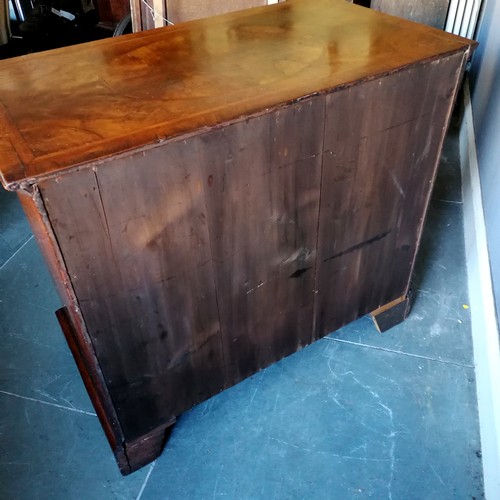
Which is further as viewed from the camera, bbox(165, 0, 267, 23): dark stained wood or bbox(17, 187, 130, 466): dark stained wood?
bbox(165, 0, 267, 23): dark stained wood

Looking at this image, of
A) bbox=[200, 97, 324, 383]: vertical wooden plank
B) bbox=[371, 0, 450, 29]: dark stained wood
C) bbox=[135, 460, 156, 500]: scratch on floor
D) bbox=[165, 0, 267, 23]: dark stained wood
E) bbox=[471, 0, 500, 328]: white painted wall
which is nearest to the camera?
bbox=[200, 97, 324, 383]: vertical wooden plank

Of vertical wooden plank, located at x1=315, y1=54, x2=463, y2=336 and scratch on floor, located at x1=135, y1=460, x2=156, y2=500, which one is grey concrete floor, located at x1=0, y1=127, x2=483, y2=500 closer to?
scratch on floor, located at x1=135, y1=460, x2=156, y2=500

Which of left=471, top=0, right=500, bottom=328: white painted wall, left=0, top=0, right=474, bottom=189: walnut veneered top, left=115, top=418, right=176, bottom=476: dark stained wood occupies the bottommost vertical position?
left=115, top=418, right=176, bottom=476: dark stained wood

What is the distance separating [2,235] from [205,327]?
3.57 feet

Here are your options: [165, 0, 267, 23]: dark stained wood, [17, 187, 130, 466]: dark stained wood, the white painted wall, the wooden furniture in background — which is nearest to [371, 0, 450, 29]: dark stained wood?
the white painted wall

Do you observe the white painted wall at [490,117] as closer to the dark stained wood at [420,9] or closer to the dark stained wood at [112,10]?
the dark stained wood at [420,9]

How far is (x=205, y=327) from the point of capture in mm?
1033

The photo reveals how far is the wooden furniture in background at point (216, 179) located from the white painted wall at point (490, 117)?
305mm

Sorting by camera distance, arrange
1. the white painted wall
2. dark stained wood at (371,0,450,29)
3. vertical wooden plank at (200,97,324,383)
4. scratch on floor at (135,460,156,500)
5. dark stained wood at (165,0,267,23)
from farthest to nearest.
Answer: dark stained wood at (371,0,450,29), dark stained wood at (165,0,267,23), the white painted wall, scratch on floor at (135,460,156,500), vertical wooden plank at (200,97,324,383)

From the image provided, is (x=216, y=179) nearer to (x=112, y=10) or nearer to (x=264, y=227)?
(x=264, y=227)

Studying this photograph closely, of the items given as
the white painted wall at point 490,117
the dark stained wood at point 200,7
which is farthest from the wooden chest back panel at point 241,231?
the dark stained wood at point 200,7

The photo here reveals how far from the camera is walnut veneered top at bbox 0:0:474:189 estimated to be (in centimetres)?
76

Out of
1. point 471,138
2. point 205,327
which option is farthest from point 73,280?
point 471,138

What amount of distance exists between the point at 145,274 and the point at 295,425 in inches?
22.0
